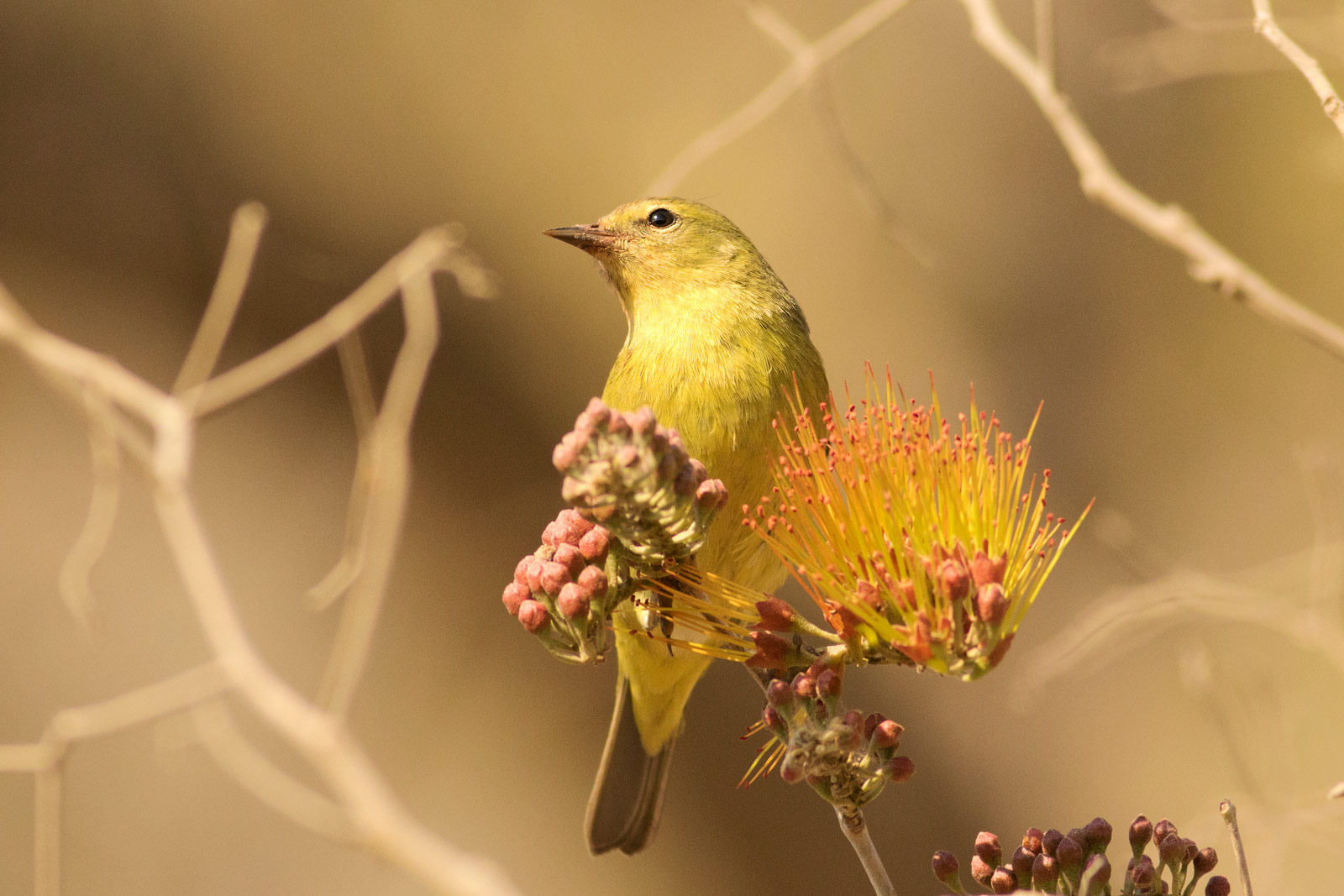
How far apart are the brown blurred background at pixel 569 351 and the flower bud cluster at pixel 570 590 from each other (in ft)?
9.32

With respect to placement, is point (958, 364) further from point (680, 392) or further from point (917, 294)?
point (680, 392)

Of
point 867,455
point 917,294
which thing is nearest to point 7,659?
point 867,455

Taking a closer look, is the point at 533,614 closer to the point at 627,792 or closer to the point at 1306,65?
the point at 1306,65

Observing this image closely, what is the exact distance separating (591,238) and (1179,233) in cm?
221

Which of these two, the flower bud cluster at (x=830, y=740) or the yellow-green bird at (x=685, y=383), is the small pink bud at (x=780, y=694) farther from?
the yellow-green bird at (x=685, y=383)

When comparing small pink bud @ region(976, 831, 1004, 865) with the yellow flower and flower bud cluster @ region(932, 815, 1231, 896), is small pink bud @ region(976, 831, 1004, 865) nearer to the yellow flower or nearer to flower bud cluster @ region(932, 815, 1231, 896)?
flower bud cluster @ region(932, 815, 1231, 896)

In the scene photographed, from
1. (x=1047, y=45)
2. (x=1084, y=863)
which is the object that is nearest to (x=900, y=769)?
(x=1084, y=863)

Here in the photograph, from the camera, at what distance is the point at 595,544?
1.99 metres

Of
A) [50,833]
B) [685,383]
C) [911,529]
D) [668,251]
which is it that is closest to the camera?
[50,833]

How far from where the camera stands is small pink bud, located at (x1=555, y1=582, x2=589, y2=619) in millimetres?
1938

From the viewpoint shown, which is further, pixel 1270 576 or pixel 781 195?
pixel 781 195

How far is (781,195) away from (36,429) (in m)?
3.44

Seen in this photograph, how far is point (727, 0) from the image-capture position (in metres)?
5.58

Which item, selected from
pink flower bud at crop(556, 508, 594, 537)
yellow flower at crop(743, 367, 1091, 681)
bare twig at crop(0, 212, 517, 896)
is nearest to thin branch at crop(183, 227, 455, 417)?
bare twig at crop(0, 212, 517, 896)
